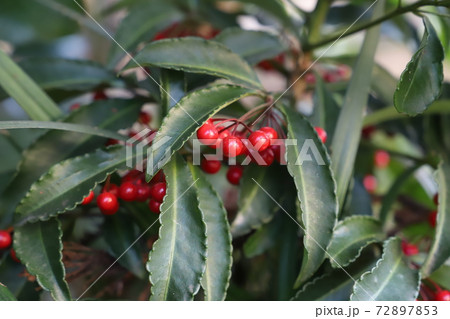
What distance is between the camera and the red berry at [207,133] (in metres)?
0.51

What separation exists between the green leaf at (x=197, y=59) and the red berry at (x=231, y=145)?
10 cm

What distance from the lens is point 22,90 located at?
0.63 m

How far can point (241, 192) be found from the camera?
1.98ft

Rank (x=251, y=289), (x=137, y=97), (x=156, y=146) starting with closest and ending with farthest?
1. (x=156, y=146)
2. (x=137, y=97)
3. (x=251, y=289)

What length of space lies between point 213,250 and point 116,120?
0.26 m

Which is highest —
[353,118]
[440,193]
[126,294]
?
[353,118]

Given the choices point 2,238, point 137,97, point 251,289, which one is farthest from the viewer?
point 251,289

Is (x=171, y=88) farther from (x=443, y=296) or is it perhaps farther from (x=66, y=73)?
(x=443, y=296)

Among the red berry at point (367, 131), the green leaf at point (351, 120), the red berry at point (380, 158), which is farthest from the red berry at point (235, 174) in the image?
the red berry at point (380, 158)

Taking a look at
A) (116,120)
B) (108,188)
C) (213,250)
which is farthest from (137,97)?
(213,250)

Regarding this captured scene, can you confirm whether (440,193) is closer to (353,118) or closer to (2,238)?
(353,118)

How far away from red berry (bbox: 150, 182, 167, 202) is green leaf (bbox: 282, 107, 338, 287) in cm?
15

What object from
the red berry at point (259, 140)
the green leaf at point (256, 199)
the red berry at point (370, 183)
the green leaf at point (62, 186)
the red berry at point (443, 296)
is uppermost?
the red berry at point (259, 140)

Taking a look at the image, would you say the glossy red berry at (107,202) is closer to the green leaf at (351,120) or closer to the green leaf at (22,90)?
the green leaf at (22,90)
